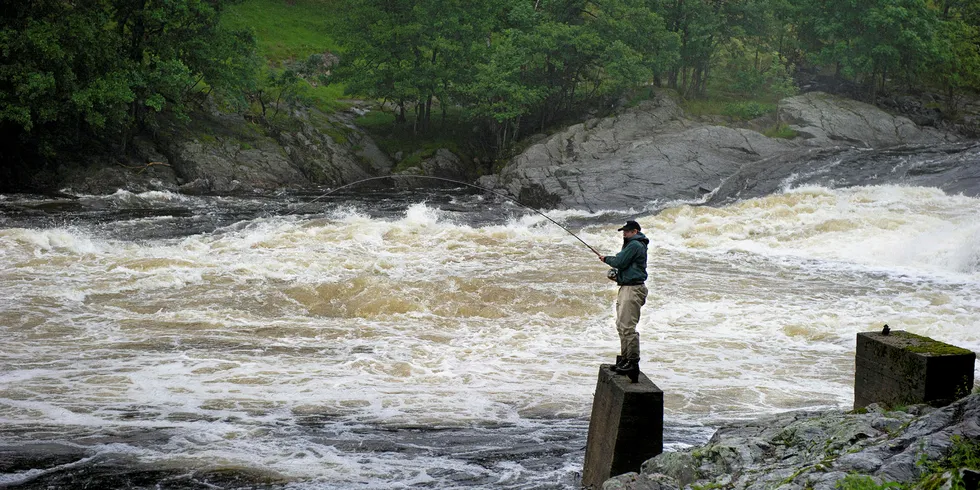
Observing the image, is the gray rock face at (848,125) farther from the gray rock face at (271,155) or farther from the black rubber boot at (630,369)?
the black rubber boot at (630,369)

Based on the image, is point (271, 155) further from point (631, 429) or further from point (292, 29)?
point (631, 429)

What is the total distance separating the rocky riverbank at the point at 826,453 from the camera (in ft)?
18.5

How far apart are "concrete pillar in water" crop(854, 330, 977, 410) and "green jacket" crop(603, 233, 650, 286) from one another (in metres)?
2.02

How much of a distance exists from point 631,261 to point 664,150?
2201 centimetres

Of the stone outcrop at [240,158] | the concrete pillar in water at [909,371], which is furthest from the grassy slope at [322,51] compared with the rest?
the concrete pillar in water at [909,371]

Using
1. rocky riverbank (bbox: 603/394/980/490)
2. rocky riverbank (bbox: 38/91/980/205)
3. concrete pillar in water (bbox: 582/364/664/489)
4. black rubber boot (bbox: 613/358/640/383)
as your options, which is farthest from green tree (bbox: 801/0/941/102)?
concrete pillar in water (bbox: 582/364/664/489)

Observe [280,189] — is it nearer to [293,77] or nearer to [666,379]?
[293,77]

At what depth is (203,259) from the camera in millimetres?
17578

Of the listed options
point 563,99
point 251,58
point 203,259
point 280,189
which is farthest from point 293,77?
point 203,259

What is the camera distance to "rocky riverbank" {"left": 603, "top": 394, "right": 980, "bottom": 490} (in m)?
5.65

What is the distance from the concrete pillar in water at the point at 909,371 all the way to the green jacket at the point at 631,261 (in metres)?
2.02

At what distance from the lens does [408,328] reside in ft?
44.7

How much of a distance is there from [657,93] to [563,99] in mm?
3707

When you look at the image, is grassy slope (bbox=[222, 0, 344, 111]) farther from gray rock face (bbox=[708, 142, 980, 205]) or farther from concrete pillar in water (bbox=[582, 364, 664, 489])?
concrete pillar in water (bbox=[582, 364, 664, 489])
